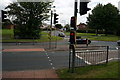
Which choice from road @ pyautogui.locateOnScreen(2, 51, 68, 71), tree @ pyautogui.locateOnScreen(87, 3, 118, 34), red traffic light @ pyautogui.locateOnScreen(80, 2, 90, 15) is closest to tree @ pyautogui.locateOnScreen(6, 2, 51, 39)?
tree @ pyautogui.locateOnScreen(87, 3, 118, 34)

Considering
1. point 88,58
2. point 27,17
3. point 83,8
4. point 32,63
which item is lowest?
point 32,63

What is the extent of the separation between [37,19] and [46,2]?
5045mm

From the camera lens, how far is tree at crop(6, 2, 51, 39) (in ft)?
149

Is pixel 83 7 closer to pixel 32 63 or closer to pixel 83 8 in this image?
pixel 83 8

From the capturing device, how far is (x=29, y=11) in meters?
46.0

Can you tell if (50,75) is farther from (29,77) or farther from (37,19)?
(37,19)

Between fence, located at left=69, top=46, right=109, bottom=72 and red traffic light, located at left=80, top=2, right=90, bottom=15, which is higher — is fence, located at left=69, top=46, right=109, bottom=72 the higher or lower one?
the lower one

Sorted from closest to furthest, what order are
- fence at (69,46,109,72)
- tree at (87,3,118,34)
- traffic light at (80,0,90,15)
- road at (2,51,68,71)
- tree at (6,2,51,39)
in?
1. traffic light at (80,0,90,15)
2. road at (2,51,68,71)
3. fence at (69,46,109,72)
4. tree at (6,2,51,39)
5. tree at (87,3,118,34)

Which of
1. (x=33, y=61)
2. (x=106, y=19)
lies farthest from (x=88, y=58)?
(x=106, y=19)

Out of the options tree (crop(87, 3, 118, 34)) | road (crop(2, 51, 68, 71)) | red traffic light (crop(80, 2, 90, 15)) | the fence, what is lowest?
road (crop(2, 51, 68, 71))

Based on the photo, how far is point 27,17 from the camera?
46.0 metres

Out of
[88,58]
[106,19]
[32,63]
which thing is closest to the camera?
[32,63]

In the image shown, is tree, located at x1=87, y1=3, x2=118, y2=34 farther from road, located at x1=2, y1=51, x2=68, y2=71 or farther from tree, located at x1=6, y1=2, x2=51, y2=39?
road, located at x1=2, y1=51, x2=68, y2=71

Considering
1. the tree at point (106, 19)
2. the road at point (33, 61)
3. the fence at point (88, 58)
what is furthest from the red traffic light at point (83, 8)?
the tree at point (106, 19)
